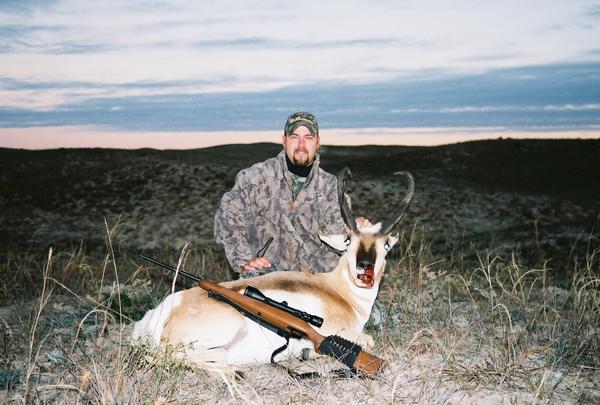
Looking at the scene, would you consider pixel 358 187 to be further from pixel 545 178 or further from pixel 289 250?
pixel 289 250

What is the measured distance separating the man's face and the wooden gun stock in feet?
8.97

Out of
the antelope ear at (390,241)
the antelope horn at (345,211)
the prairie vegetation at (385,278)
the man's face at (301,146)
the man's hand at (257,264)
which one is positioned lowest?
the prairie vegetation at (385,278)

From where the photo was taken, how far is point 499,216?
69.5 feet

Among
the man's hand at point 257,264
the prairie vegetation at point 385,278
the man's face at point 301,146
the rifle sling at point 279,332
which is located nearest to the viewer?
the prairie vegetation at point 385,278

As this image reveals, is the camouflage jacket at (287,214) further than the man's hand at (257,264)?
Yes

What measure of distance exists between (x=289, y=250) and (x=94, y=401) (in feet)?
12.3

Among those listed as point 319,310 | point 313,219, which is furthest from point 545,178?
point 319,310

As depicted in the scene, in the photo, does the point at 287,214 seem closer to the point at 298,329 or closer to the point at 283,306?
the point at 283,306

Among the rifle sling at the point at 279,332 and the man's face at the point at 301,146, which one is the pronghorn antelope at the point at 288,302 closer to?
the rifle sling at the point at 279,332

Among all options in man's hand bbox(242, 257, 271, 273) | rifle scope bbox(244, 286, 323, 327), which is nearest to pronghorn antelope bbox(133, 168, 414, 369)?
rifle scope bbox(244, 286, 323, 327)

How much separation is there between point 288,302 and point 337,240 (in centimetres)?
88

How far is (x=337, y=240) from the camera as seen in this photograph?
5680 mm

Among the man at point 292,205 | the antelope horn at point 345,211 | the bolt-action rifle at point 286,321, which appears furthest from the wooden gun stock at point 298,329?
the man at point 292,205

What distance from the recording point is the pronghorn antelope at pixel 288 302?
4855 mm
